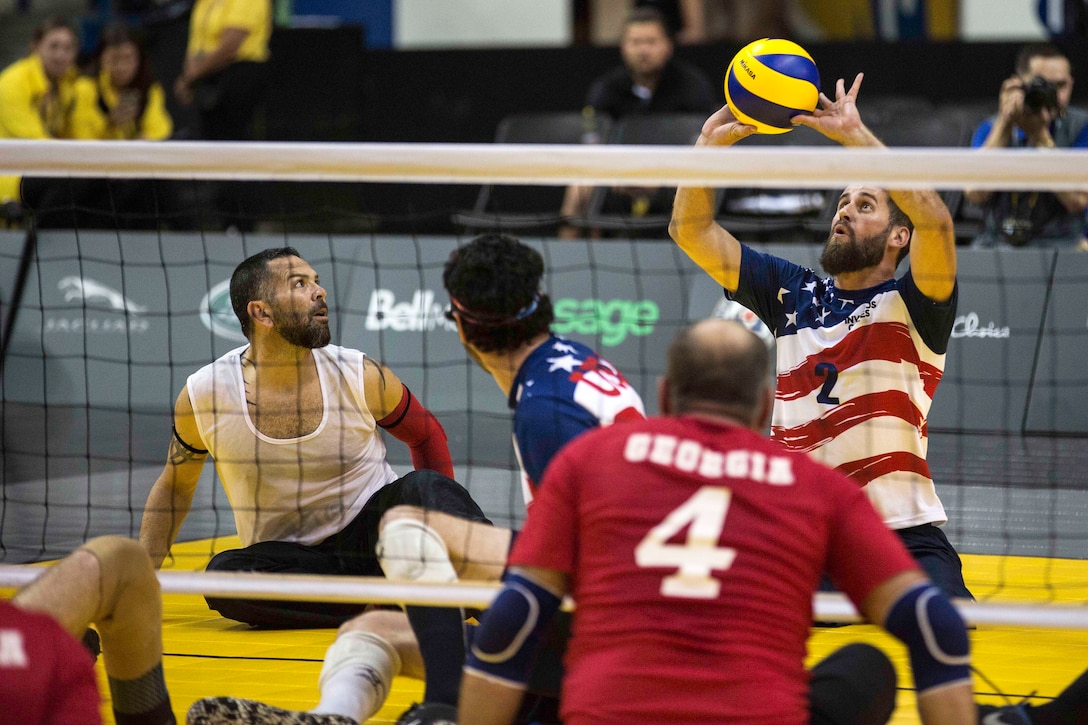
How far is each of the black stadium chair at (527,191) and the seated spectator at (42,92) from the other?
3518 mm

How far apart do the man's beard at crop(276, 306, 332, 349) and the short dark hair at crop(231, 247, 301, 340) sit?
123mm

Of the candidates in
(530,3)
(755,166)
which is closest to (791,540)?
(755,166)

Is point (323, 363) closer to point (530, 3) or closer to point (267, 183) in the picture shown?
point (267, 183)

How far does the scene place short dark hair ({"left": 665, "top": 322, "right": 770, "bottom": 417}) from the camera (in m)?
2.69

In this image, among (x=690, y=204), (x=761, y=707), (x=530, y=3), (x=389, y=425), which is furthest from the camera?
(x=530, y=3)

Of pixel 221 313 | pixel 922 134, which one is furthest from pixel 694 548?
pixel 922 134

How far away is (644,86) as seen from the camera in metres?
10.7

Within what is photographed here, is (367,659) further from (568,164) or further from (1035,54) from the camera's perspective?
(1035,54)

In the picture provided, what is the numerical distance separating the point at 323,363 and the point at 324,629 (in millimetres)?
940

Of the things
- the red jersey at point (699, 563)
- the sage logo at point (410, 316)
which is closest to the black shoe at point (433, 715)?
the red jersey at point (699, 563)

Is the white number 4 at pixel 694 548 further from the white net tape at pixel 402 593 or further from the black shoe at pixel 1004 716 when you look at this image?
the black shoe at pixel 1004 716

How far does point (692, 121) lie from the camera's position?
10250 mm

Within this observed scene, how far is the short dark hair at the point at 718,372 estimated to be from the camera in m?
2.69

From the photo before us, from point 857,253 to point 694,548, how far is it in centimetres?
222
